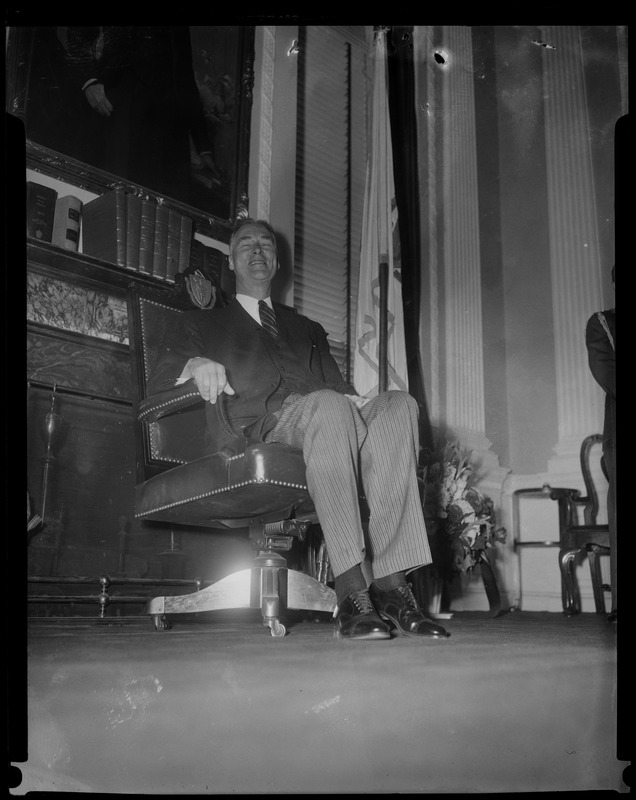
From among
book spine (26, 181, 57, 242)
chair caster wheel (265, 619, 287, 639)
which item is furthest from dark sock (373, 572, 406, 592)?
book spine (26, 181, 57, 242)

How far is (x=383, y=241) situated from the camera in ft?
8.55

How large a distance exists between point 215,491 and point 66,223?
3.04 feet

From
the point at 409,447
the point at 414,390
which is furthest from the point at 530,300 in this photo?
the point at 409,447

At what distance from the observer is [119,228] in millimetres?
2088

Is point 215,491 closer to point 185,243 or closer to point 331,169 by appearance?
point 185,243

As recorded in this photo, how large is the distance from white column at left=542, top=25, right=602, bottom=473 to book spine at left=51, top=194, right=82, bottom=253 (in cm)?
141

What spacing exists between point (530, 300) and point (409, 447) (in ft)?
4.47

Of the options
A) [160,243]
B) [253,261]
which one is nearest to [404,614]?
[253,261]

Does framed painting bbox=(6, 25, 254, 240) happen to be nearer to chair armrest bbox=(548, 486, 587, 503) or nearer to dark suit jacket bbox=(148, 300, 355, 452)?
dark suit jacket bbox=(148, 300, 355, 452)

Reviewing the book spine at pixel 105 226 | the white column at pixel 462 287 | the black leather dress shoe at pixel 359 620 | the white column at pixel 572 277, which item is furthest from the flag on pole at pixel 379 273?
the black leather dress shoe at pixel 359 620

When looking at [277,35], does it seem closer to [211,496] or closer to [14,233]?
[211,496]

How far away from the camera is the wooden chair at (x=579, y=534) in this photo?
8.04 ft

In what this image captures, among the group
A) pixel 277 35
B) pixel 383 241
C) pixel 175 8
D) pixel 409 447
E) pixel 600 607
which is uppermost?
pixel 277 35

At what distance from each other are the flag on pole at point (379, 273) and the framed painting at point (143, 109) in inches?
18.2
